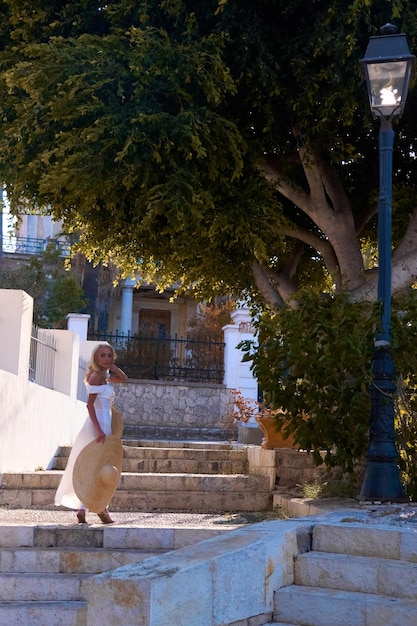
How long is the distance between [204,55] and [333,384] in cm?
399

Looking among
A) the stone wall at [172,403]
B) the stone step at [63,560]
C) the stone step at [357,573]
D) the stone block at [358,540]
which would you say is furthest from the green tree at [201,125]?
the stone wall at [172,403]

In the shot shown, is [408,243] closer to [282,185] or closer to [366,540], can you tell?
[282,185]

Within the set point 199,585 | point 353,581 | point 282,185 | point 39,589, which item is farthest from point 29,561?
point 282,185

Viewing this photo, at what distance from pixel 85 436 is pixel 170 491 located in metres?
2.61

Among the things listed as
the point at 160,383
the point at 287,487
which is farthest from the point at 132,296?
the point at 287,487

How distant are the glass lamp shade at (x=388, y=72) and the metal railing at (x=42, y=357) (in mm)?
6172

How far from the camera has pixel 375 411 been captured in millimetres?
7945

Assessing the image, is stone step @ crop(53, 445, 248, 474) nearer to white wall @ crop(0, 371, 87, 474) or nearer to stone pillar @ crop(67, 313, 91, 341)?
white wall @ crop(0, 371, 87, 474)

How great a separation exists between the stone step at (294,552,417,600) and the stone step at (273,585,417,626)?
0.21 ft

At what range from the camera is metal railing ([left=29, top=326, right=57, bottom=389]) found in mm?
12641

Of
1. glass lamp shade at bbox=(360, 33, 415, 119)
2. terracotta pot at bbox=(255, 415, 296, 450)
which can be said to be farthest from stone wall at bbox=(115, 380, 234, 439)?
glass lamp shade at bbox=(360, 33, 415, 119)

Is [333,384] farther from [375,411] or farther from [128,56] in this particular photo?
[128,56]

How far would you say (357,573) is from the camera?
5.19 metres

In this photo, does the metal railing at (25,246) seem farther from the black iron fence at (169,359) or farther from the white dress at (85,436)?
the white dress at (85,436)
